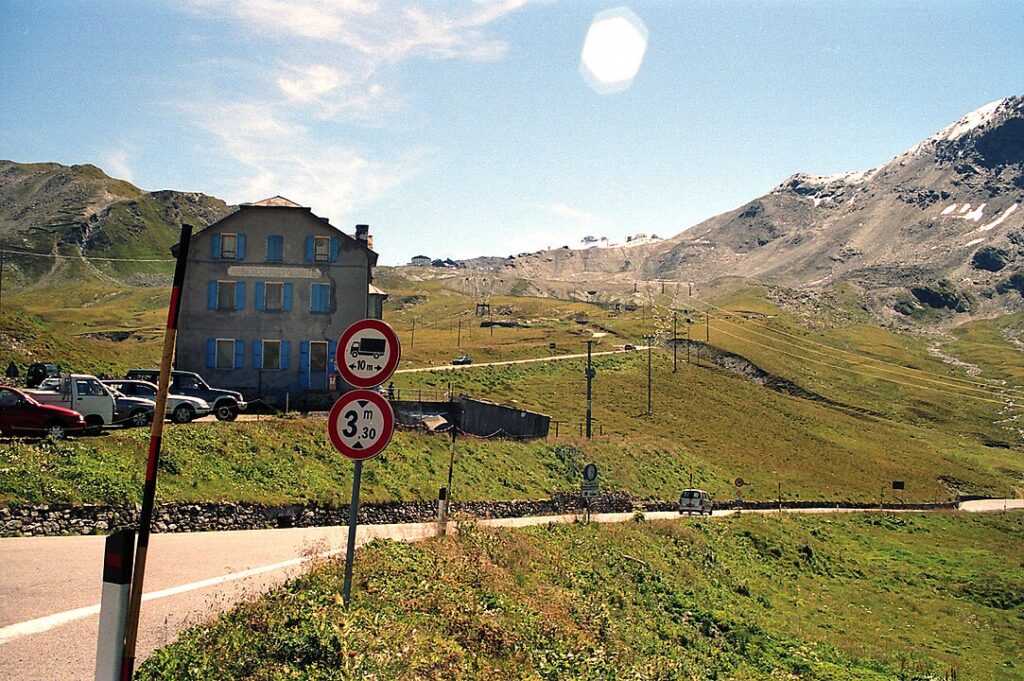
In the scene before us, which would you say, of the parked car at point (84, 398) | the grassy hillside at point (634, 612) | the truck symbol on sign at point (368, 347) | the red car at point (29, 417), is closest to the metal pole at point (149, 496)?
the grassy hillside at point (634, 612)

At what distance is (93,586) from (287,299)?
A: 125 ft

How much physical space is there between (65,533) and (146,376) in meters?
24.4

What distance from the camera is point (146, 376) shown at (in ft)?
143

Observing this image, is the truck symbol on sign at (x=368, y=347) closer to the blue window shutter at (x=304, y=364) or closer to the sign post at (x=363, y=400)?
the sign post at (x=363, y=400)

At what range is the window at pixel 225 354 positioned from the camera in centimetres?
5044

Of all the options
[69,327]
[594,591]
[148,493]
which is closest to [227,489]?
[594,591]

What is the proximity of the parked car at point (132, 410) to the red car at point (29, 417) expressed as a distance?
4.75 metres

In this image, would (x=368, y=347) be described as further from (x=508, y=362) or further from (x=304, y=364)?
(x=508, y=362)

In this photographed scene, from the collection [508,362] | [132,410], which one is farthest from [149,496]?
[508,362]

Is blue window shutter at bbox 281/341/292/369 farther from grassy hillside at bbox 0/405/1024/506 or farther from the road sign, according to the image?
the road sign

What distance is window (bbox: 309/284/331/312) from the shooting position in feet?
166

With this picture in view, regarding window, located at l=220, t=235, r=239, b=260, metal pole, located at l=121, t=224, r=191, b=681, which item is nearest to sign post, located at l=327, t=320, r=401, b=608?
metal pole, located at l=121, t=224, r=191, b=681

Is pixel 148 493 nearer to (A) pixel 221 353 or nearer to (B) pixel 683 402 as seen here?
(A) pixel 221 353

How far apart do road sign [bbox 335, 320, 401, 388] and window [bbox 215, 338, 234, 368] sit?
140 feet
